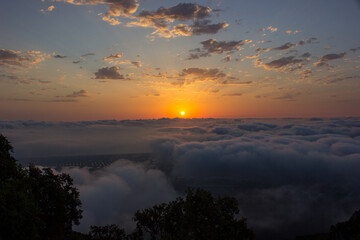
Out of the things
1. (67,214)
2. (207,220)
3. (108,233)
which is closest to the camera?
(207,220)

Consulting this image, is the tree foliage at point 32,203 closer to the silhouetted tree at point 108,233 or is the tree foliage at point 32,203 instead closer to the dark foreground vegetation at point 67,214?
the dark foreground vegetation at point 67,214

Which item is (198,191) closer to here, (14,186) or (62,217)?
(14,186)

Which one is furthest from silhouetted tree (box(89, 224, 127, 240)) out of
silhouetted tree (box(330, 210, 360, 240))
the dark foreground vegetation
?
silhouetted tree (box(330, 210, 360, 240))

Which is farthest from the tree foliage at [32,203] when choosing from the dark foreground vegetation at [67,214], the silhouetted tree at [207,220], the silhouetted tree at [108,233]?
the silhouetted tree at [207,220]

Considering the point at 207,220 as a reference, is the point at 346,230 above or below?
below

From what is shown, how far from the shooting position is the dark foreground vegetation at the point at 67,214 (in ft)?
75.7

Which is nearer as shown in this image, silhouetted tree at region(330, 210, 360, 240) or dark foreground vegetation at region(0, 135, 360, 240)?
dark foreground vegetation at region(0, 135, 360, 240)

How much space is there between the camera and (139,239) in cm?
3231

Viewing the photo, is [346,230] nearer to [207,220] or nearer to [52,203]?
[207,220]

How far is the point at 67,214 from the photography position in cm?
3672

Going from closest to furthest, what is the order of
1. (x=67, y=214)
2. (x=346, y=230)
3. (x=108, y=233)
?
(x=108, y=233) < (x=67, y=214) < (x=346, y=230)

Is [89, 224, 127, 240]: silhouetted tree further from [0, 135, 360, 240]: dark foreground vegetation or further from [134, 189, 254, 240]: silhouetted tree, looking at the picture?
[134, 189, 254, 240]: silhouetted tree

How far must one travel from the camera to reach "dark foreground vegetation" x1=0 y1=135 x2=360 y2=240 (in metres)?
23.1

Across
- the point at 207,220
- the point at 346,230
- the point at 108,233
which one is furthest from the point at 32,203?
the point at 346,230
